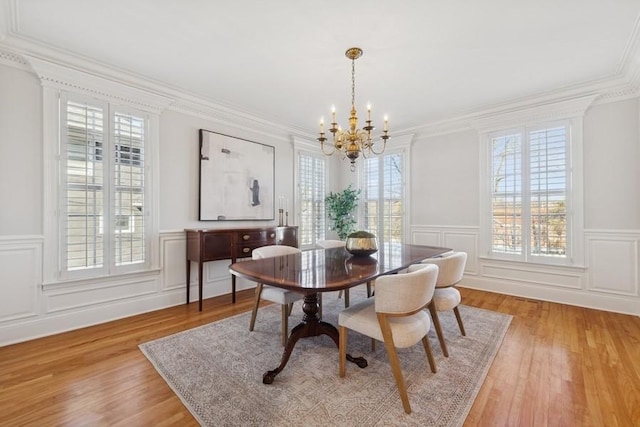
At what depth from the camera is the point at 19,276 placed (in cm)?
258

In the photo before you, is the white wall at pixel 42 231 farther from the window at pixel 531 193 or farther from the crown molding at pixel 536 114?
the window at pixel 531 193

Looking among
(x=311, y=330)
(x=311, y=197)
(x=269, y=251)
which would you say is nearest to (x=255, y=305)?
(x=269, y=251)

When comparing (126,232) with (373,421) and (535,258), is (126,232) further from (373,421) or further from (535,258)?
(535,258)

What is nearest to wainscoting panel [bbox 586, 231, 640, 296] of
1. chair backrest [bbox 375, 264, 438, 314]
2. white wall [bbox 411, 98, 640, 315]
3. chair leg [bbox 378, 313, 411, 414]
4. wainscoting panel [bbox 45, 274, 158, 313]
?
white wall [bbox 411, 98, 640, 315]

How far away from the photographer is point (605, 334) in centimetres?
268

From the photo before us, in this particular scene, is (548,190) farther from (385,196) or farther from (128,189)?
(128,189)

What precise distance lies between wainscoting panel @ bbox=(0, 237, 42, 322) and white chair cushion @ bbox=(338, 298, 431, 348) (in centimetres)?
292

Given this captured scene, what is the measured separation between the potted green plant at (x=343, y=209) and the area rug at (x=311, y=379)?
289cm

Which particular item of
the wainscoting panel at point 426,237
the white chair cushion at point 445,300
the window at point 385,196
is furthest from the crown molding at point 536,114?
the white chair cushion at point 445,300

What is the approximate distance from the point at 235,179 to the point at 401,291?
3.19 metres

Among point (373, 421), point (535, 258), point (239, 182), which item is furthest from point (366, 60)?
point (535, 258)

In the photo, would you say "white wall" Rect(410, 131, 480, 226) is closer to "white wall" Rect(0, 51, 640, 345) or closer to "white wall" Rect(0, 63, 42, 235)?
"white wall" Rect(0, 51, 640, 345)

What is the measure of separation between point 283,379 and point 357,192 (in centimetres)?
408

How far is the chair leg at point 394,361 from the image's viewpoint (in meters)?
1.64
